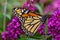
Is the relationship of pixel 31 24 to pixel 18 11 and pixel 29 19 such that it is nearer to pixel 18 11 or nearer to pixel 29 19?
pixel 29 19

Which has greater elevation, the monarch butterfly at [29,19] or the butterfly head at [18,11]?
the butterfly head at [18,11]

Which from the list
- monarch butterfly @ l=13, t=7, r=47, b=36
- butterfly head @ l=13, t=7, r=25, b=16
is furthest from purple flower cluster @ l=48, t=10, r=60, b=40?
butterfly head @ l=13, t=7, r=25, b=16

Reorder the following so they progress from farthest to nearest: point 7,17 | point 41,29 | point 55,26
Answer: point 7,17 < point 41,29 < point 55,26

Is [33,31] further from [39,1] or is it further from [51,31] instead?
[39,1]

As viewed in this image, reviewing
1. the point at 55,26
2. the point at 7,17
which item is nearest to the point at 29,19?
the point at 55,26

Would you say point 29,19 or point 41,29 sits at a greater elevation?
point 29,19

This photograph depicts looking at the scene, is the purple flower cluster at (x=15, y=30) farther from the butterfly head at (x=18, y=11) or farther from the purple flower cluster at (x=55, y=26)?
the purple flower cluster at (x=55, y=26)

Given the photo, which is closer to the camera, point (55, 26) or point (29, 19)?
point (55, 26)

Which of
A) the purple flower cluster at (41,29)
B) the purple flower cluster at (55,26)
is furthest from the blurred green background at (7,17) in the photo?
the purple flower cluster at (55,26)

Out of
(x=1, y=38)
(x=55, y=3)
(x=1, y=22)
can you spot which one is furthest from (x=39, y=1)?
(x=1, y=38)
